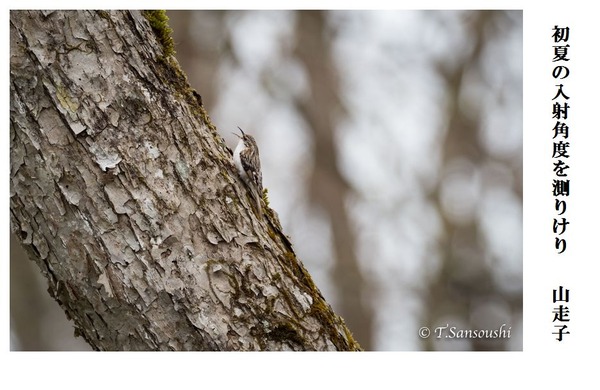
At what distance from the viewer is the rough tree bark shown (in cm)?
181

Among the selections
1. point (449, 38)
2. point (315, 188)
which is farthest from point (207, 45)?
point (449, 38)

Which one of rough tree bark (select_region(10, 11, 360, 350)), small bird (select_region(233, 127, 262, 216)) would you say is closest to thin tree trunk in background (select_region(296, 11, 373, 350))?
small bird (select_region(233, 127, 262, 216))

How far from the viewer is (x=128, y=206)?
1823mm

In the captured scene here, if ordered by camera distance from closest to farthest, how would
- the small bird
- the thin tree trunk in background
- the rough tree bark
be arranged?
the rough tree bark < the small bird < the thin tree trunk in background

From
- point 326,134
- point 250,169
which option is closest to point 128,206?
point 250,169

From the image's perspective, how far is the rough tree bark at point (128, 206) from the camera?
71.1 inches

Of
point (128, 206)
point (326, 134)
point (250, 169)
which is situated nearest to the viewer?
point (128, 206)

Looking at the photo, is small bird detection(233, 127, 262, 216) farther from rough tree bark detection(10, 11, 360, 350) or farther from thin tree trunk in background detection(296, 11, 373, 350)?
thin tree trunk in background detection(296, 11, 373, 350)

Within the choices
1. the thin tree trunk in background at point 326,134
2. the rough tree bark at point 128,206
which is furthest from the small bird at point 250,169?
the thin tree trunk in background at point 326,134

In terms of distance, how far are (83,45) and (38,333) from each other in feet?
→ 11.8

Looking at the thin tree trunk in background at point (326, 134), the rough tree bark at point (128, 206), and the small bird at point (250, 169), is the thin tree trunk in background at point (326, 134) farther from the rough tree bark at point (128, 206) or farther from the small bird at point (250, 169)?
the rough tree bark at point (128, 206)

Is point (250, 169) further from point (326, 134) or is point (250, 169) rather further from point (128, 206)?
point (326, 134)

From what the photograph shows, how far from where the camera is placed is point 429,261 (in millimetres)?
4832
